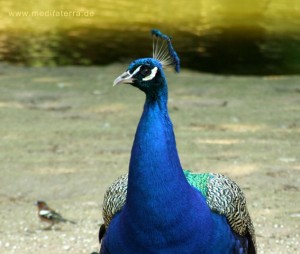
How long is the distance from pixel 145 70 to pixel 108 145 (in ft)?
10.2

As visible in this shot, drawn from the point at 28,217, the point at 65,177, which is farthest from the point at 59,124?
the point at 28,217

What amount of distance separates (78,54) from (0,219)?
651 centimetres

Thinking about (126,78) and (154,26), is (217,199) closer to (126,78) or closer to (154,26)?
(126,78)

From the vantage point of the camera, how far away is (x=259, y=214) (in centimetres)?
430

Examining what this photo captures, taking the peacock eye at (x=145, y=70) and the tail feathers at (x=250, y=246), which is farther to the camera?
the tail feathers at (x=250, y=246)

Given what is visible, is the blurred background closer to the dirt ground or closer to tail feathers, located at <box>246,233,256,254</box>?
the dirt ground

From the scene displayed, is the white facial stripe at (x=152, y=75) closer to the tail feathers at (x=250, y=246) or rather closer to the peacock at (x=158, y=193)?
the peacock at (x=158, y=193)

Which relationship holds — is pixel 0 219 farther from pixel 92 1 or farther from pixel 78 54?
pixel 92 1

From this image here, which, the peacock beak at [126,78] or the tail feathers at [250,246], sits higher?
the peacock beak at [126,78]

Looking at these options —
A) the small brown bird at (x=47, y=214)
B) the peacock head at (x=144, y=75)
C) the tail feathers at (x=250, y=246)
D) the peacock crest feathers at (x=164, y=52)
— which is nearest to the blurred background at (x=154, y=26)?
the small brown bird at (x=47, y=214)

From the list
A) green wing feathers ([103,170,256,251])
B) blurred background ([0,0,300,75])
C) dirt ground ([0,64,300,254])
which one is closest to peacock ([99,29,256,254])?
green wing feathers ([103,170,256,251])

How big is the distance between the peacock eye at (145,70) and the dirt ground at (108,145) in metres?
1.53

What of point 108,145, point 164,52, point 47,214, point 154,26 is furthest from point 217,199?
point 154,26

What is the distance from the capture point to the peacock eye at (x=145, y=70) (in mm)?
2617
